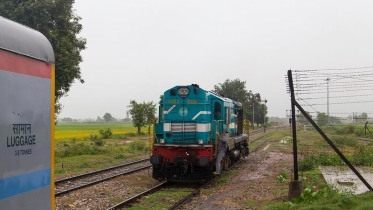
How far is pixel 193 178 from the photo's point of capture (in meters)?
14.4

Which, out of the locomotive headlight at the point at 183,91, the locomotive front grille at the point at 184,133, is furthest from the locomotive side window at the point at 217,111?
the locomotive headlight at the point at 183,91

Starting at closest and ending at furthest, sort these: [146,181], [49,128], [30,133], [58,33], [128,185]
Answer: [30,133] < [49,128] < [128,185] < [146,181] < [58,33]

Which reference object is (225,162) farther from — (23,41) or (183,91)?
Answer: (23,41)

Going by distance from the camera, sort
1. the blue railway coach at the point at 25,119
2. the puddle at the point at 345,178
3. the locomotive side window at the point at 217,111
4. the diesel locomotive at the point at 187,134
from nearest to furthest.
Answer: the blue railway coach at the point at 25,119 → the puddle at the point at 345,178 → the diesel locomotive at the point at 187,134 → the locomotive side window at the point at 217,111

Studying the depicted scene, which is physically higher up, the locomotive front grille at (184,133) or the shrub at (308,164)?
the locomotive front grille at (184,133)

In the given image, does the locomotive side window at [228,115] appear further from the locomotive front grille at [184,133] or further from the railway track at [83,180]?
the railway track at [83,180]

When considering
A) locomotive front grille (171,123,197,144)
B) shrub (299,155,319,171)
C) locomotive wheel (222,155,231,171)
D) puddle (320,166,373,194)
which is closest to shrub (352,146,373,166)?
puddle (320,166,373,194)

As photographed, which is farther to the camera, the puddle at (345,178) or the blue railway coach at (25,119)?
the puddle at (345,178)

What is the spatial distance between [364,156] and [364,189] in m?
8.12

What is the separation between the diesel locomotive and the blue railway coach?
9798 millimetres

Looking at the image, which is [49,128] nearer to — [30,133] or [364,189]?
[30,133]

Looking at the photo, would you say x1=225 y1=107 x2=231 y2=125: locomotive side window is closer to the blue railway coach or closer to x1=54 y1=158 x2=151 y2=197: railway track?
x1=54 y1=158 x2=151 y2=197: railway track

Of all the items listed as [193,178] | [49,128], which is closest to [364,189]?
[193,178]

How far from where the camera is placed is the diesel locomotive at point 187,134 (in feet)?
46.2
